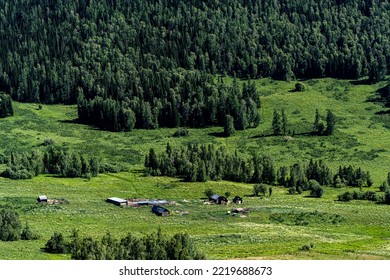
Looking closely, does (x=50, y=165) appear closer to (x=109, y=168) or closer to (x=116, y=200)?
(x=109, y=168)

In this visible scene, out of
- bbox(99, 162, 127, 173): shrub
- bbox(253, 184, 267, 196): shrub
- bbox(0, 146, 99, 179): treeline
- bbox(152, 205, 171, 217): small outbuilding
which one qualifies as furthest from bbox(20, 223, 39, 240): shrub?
bbox(99, 162, 127, 173): shrub

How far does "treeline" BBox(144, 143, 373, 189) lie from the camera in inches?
7003

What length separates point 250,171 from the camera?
18225cm

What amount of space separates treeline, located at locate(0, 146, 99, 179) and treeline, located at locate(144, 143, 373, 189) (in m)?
15.8

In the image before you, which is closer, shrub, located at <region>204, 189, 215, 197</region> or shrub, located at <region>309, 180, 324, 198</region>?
shrub, located at <region>204, 189, 215, 197</region>

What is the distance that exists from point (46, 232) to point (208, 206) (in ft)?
142

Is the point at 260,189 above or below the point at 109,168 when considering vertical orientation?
below

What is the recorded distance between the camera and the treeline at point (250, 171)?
584ft

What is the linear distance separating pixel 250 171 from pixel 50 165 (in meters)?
50.1

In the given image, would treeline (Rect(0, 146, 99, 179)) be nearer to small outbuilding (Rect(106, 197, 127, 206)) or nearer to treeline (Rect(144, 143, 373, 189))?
treeline (Rect(144, 143, 373, 189))

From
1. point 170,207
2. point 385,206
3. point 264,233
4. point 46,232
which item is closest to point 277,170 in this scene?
point 385,206

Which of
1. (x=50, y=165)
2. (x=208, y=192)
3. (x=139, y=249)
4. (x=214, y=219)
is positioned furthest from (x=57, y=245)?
(x=50, y=165)
